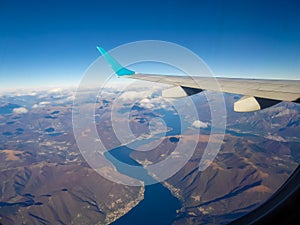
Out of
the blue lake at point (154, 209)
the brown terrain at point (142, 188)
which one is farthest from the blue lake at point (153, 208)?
the brown terrain at point (142, 188)

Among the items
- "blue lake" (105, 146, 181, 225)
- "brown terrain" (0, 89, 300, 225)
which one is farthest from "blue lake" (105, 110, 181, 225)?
"brown terrain" (0, 89, 300, 225)

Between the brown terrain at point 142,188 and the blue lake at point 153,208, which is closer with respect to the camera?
the blue lake at point 153,208

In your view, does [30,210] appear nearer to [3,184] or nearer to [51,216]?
[51,216]

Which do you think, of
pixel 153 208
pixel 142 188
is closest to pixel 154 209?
pixel 153 208

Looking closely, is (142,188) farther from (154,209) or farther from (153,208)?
(154,209)

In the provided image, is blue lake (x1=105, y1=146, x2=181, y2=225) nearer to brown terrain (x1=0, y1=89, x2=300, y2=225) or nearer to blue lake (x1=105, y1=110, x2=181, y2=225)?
blue lake (x1=105, y1=110, x2=181, y2=225)

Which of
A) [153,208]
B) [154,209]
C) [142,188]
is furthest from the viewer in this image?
[142,188]

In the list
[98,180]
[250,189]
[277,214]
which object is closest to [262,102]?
[277,214]

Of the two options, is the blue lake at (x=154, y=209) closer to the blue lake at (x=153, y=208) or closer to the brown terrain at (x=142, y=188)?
the blue lake at (x=153, y=208)

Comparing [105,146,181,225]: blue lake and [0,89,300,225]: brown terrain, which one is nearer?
[105,146,181,225]: blue lake

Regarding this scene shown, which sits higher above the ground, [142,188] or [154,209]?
[154,209]

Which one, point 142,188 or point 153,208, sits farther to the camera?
point 142,188
